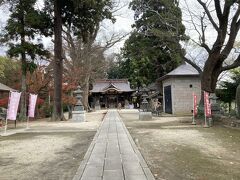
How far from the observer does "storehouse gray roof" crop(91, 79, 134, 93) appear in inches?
2365

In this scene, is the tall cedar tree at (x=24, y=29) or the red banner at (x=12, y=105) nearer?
the red banner at (x=12, y=105)

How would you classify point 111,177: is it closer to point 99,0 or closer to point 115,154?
point 115,154

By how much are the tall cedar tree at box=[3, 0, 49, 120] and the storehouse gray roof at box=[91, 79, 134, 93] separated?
35.2 m

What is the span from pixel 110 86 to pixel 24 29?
119 ft

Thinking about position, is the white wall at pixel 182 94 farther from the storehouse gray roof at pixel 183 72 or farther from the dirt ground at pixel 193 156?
the dirt ground at pixel 193 156

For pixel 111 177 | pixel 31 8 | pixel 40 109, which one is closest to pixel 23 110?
pixel 40 109

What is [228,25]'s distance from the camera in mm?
21328

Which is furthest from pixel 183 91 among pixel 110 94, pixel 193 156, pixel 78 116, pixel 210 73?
pixel 110 94

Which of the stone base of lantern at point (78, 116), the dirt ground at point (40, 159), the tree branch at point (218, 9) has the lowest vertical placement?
the dirt ground at point (40, 159)

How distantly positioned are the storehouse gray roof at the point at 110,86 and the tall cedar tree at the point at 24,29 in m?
35.2

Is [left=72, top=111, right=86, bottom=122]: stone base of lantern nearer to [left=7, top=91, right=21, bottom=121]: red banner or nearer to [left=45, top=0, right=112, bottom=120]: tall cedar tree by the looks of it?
[left=45, top=0, right=112, bottom=120]: tall cedar tree

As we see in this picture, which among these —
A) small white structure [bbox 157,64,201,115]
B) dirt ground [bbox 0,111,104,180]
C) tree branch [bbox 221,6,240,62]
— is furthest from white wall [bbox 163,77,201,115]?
dirt ground [bbox 0,111,104,180]

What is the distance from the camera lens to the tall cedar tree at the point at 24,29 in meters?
23.8

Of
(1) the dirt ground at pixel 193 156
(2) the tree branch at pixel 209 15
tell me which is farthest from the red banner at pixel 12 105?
(2) the tree branch at pixel 209 15
